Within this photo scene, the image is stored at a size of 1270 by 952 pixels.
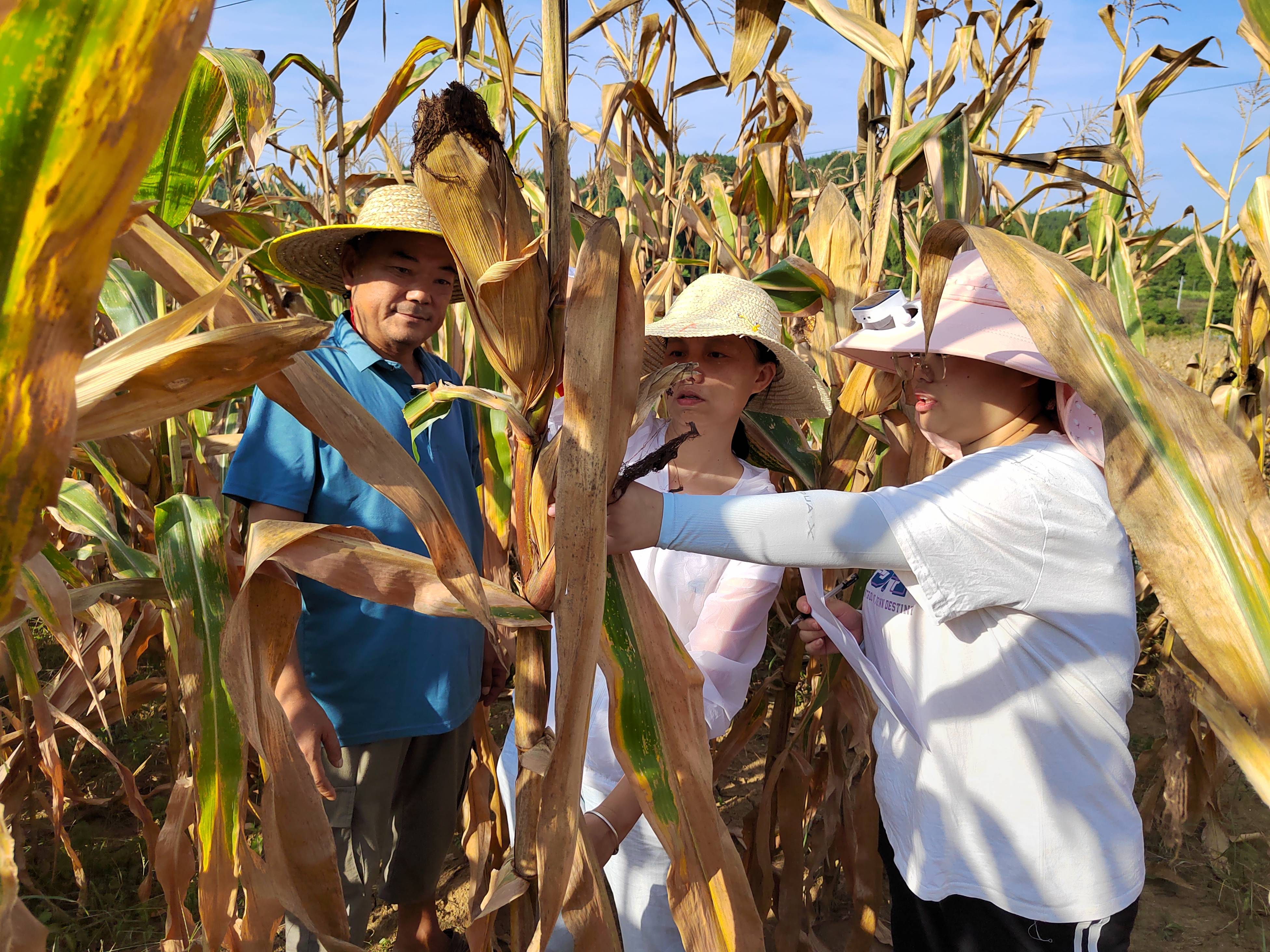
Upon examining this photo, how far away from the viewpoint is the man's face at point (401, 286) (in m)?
1.40

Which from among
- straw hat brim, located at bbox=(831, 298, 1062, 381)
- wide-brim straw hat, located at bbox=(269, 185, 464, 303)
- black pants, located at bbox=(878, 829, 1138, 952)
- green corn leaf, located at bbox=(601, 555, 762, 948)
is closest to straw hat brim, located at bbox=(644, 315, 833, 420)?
straw hat brim, located at bbox=(831, 298, 1062, 381)

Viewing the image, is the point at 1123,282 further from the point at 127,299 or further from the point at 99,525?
the point at 99,525

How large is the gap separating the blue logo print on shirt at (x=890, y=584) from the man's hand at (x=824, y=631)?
0.07 meters

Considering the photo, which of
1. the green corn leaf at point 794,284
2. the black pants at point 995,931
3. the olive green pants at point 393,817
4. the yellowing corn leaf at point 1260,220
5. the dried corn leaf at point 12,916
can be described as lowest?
the olive green pants at point 393,817

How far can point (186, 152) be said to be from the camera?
1.18 meters

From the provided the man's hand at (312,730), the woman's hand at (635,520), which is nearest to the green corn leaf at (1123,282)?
the woman's hand at (635,520)

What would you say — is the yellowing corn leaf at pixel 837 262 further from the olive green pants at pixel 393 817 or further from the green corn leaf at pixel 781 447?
the olive green pants at pixel 393 817

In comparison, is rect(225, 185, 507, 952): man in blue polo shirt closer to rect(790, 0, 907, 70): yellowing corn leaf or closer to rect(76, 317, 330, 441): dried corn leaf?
rect(790, 0, 907, 70): yellowing corn leaf

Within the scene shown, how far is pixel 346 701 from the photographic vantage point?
1.39 meters

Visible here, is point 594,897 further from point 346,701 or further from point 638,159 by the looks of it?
point 638,159

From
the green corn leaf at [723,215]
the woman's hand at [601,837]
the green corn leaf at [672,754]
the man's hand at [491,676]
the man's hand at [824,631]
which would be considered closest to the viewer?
the green corn leaf at [672,754]

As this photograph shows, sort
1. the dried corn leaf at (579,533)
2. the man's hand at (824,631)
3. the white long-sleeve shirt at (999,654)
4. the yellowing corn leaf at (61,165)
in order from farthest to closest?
1. the man's hand at (824,631)
2. the white long-sleeve shirt at (999,654)
3. the dried corn leaf at (579,533)
4. the yellowing corn leaf at (61,165)

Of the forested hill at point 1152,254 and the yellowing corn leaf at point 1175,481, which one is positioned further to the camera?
the forested hill at point 1152,254

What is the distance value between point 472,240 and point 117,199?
31cm
